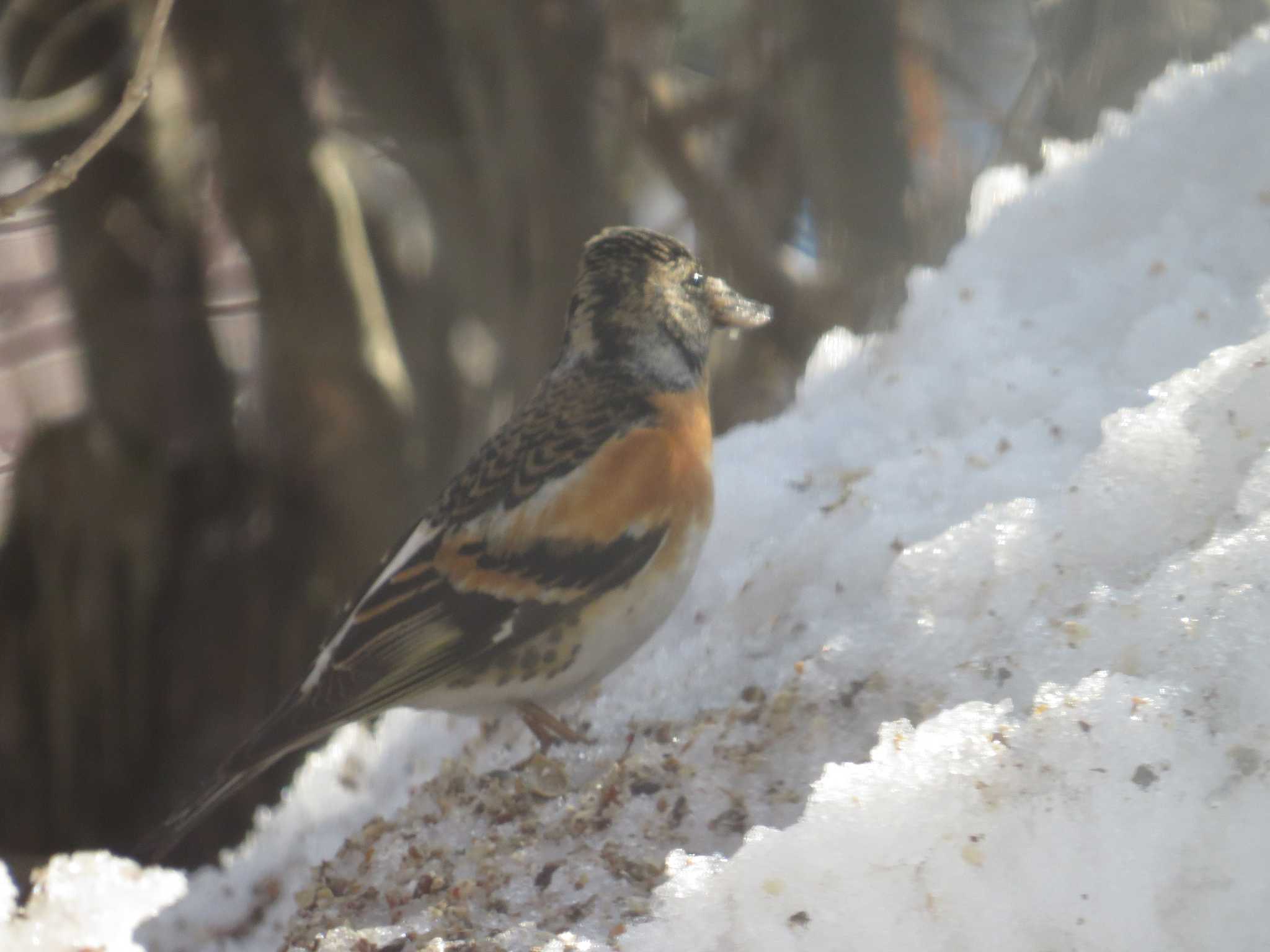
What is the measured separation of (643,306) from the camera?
2.39 metres

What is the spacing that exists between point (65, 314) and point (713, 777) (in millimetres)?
2596

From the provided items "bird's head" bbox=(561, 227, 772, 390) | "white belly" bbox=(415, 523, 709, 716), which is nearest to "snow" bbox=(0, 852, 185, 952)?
"white belly" bbox=(415, 523, 709, 716)

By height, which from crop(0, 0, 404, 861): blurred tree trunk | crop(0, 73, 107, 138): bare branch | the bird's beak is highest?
crop(0, 73, 107, 138): bare branch

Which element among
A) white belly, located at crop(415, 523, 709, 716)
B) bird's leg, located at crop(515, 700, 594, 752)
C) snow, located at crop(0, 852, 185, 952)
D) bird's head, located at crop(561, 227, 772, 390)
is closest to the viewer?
snow, located at crop(0, 852, 185, 952)

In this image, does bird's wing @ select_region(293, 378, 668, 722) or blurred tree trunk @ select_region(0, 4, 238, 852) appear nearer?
bird's wing @ select_region(293, 378, 668, 722)

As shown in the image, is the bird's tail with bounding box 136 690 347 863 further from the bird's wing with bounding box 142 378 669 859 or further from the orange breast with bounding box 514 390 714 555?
the orange breast with bounding box 514 390 714 555

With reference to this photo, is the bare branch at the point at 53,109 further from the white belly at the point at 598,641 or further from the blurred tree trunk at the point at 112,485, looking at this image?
the white belly at the point at 598,641

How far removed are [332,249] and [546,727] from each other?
175 centimetres

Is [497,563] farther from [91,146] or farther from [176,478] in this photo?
[176,478]

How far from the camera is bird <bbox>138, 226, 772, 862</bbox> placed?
6.74 feet

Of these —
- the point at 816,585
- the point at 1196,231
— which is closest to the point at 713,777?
the point at 816,585

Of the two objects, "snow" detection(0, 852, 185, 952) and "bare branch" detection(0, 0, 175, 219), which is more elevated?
"bare branch" detection(0, 0, 175, 219)

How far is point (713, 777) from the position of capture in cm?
158

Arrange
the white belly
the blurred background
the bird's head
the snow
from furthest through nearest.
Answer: the blurred background → the bird's head → the white belly → the snow
